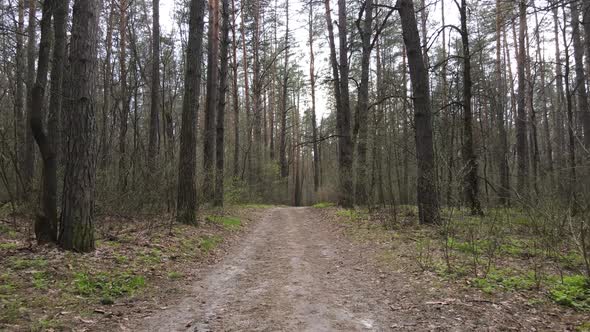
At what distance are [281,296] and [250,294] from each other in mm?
447

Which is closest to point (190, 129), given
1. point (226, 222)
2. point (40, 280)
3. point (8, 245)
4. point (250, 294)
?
point (226, 222)

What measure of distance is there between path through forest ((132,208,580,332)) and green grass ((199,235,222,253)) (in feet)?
3.23

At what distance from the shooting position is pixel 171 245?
7.72 metres

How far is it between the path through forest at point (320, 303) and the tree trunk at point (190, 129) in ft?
10.7

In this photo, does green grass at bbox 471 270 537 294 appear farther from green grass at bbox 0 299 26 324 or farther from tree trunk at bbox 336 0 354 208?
tree trunk at bbox 336 0 354 208

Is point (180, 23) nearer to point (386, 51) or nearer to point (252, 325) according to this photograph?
point (386, 51)

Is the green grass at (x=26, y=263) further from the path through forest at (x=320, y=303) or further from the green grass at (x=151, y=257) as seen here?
the path through forest at (x=320, y=303)

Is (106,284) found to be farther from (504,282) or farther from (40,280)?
(504,282)

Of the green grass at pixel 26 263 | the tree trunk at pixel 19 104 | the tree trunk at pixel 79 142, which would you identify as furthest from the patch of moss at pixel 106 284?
the tree trunk at pixel 19 104

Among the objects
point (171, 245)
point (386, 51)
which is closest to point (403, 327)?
point (171, 245)

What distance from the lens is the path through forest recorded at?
13.5ft

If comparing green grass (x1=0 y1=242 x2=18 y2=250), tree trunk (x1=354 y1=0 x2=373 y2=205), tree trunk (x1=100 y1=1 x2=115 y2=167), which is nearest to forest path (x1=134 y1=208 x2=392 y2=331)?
green grass (x1=0 y1=242 x2=18 y2=250)

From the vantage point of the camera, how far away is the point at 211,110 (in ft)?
49.1

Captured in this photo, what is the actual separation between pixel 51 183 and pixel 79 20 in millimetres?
2629
